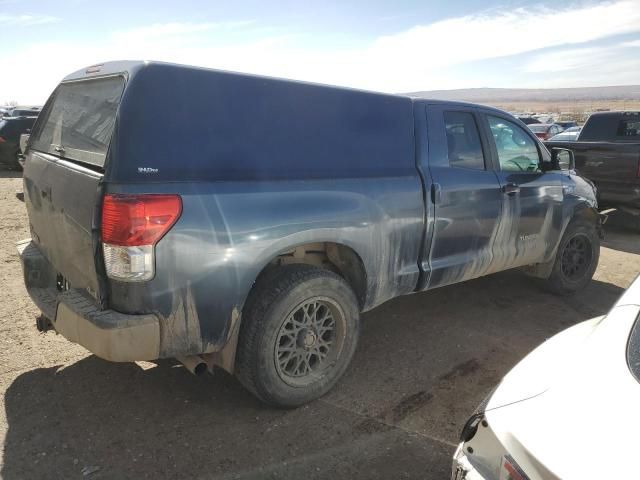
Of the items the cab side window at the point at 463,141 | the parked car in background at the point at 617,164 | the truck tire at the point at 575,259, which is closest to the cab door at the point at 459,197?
the cab side window at the point at 463,141

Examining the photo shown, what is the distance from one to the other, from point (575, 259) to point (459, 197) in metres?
2.31

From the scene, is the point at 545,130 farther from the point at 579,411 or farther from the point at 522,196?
the point at 579,411

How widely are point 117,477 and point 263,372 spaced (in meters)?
0.89

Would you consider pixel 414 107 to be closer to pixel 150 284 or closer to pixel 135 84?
pixel 135 84

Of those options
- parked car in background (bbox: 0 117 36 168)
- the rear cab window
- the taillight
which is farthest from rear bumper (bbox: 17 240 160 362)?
parked car in background (bbox: 0 117 36 168)

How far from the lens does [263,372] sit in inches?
115

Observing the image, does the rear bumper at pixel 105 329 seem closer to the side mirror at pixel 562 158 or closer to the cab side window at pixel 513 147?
the cab side window at pixel 513 147

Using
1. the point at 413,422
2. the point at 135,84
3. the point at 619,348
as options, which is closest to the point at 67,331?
the point at 135,84

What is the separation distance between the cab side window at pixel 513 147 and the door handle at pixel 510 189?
0.50ft

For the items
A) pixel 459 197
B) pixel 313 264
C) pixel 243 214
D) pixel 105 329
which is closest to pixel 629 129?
pixel 459 197

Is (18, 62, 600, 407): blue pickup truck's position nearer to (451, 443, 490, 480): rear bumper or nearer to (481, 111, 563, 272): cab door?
(481, 111, 563, 272): cab door

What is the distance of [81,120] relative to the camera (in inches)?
121

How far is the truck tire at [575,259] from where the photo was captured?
17.0 feet

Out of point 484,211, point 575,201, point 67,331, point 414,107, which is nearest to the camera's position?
point 67,331
